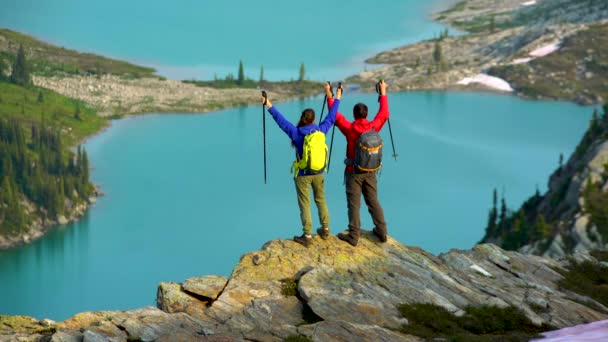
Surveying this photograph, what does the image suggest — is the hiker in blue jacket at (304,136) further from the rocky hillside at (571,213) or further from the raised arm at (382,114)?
the rocky hillside at (571,213)

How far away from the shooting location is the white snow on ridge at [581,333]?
24.9 metres

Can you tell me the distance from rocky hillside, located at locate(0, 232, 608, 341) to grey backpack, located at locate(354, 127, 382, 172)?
3.17m

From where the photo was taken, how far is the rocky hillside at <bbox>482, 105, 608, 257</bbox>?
98.9m

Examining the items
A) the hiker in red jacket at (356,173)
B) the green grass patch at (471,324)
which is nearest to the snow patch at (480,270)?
the green grass patch at (471,324)

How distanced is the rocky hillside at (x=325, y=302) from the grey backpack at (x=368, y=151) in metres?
3.17

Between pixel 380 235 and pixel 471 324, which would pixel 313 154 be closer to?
pixel 380 235

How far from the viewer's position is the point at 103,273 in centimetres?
14588

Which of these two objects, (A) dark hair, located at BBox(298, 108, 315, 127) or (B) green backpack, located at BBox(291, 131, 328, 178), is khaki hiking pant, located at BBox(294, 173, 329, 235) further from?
(A) dark hair, located at BBox(298, 108, 315, 127)

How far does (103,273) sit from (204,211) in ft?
97.9

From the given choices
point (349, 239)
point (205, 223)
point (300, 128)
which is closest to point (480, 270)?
point (349, 239)

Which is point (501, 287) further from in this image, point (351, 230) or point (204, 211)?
point (204, 211)

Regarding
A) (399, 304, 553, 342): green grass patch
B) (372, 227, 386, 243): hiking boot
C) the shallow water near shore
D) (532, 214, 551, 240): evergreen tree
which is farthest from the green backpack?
the shallow water near shore

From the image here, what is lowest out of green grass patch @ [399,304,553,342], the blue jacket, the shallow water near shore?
the shallow water near shore

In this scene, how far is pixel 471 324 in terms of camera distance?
28.2 metres
